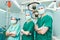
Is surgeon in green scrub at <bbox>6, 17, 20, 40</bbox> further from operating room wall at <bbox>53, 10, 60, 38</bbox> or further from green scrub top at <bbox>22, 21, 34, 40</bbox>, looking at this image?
operating room wall at <bbox>53, 10, 60, 38</bbox>

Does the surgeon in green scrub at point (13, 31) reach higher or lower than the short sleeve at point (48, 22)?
lower

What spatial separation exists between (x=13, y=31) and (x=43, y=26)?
261 mm

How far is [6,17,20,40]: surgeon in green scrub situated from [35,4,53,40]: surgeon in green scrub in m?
0.17

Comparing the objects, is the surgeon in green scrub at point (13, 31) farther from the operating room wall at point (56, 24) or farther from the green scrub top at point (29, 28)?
the operating room wall at point (56, 24)

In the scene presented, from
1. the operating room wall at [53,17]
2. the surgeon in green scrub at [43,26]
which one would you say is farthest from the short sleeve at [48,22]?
the operating room wall at [53,17]

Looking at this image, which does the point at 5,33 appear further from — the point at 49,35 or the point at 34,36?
the point at 49,35

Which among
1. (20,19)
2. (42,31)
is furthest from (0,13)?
(42,31)

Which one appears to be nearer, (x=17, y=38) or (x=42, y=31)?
(x=42, y=31)

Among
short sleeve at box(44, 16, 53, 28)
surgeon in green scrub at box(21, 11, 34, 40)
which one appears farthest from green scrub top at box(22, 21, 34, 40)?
short sleeve at box(44, 16, 53, 28)

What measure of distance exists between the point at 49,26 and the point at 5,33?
1.31ft

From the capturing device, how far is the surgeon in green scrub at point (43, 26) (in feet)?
3.66

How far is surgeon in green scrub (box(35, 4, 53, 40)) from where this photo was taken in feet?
3.66

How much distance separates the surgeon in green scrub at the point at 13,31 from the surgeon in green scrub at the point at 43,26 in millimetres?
170

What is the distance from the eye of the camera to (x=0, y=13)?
1.37m
